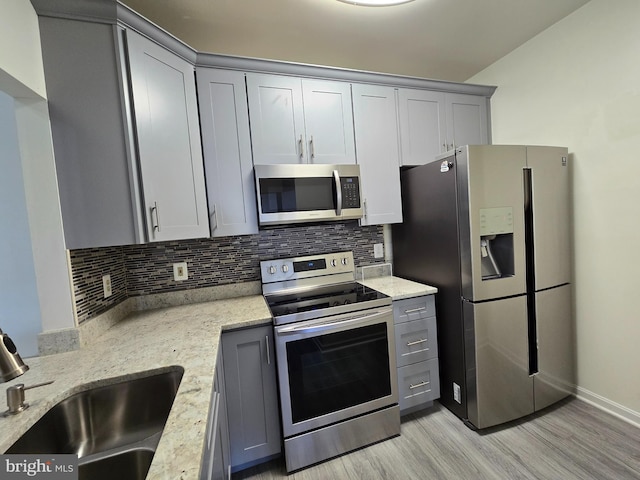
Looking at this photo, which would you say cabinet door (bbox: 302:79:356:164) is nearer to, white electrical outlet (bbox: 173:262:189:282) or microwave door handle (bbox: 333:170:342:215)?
microwave door handle (bbox: 333:170:342:215)

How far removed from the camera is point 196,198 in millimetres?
1585

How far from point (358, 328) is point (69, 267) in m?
A: 1.46

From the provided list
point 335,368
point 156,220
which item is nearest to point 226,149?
point 156,220

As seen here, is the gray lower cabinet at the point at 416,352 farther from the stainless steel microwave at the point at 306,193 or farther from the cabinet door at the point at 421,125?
the cabinet door at the point at 421,125

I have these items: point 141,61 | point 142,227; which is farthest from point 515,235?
point 141,61

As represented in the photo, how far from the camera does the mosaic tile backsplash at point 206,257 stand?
158cm

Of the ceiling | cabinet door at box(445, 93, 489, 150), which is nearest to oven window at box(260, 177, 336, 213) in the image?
the ceiling

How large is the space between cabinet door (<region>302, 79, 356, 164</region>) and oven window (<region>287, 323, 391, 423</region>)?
3.81ft

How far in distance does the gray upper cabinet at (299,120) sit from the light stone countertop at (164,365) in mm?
1009

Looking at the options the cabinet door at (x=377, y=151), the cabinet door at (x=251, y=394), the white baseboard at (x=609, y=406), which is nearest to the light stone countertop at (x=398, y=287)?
the cabinet door at (x=377, y=151)

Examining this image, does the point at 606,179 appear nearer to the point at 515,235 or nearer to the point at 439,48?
the point at 515,235

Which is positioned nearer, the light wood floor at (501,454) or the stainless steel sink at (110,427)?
the stainless steel sink at (110,427)

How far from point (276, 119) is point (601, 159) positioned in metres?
2.09

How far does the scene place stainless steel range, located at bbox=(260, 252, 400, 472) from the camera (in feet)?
4.93
